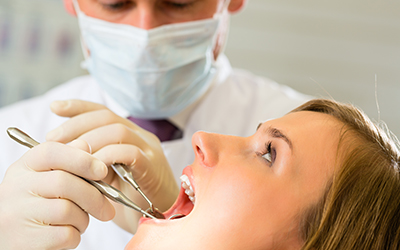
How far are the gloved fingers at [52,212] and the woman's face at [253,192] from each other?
0.16 meters

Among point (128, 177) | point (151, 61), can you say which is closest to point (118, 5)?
point (151, 61)

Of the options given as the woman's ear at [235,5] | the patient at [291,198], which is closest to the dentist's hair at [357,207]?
the patient at [291,198]

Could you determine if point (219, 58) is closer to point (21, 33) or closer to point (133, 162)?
point (133, 162)

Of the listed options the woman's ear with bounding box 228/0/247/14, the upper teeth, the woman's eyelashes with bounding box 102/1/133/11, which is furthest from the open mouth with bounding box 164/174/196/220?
the woman's ear with bounding box 228/0/247/14

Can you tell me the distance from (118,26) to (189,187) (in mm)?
681

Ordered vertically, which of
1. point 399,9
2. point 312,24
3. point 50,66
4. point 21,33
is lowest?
point 50,66

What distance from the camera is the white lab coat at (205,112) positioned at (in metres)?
1.56

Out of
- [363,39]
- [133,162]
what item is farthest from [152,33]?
[363,39]

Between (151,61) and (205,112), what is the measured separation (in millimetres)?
384

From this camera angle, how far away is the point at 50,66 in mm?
2789

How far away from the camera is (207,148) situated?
98 centimetres

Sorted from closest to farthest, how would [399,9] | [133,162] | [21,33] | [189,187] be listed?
[189,187] → [133,162] → [21,33] → [399,9]

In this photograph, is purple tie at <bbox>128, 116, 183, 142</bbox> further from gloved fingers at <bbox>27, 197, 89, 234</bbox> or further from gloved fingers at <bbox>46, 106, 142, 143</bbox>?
gloved fingers at <bbox>27, 197, 89, 234</bbox>

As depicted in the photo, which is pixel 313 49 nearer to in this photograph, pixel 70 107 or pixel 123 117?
pixel 123 117
